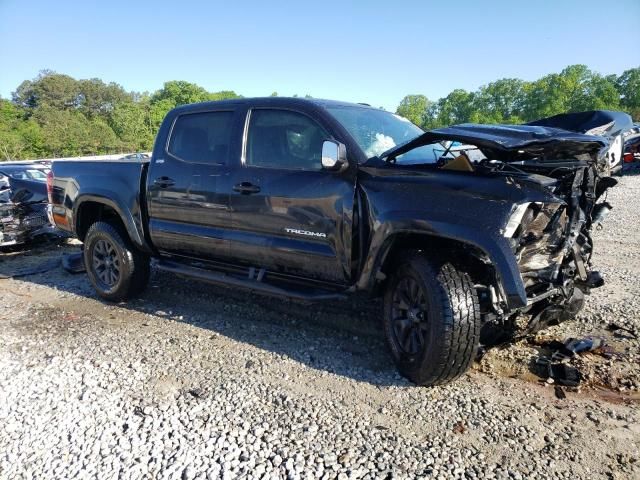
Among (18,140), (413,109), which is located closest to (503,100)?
(413,109)

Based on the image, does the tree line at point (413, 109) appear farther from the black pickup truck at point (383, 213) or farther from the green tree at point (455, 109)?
the black pickup truck at point (383, 213)

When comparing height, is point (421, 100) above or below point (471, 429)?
above

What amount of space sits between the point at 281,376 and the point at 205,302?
1969 millimetres

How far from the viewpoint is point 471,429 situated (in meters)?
2.74

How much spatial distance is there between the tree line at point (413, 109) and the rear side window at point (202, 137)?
170 feet

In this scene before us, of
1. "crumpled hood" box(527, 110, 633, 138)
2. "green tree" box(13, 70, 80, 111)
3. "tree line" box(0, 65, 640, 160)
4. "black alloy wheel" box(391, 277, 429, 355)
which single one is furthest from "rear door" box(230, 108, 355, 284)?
"green tree" box(13, 70, 80, 111)

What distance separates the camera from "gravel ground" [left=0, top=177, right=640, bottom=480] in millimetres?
2490

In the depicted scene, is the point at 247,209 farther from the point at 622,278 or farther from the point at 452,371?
the point at 622,278

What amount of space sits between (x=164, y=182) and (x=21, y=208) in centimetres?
424

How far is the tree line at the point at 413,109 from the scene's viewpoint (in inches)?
2352

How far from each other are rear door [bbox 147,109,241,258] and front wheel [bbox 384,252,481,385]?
5.72 ft

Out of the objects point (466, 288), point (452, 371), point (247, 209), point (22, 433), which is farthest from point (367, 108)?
point (22, 433)

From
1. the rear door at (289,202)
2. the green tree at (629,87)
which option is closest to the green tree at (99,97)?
the green tree at (629,87)

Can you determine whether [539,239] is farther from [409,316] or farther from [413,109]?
[413,109]
